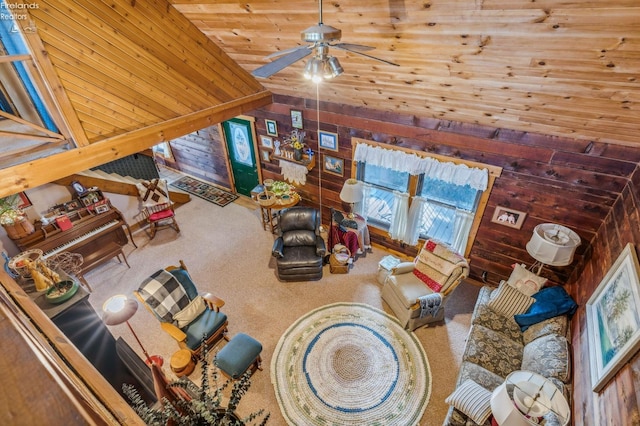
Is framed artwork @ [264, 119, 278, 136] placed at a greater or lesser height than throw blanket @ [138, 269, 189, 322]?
greater

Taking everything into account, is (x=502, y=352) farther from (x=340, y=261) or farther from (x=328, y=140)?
(x=328, y=140)

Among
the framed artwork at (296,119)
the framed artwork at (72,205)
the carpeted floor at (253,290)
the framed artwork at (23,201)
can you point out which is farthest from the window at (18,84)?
the framed artwork at (296,119)

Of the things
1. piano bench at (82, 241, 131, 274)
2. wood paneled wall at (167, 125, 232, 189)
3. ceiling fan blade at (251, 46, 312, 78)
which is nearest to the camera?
ceiling fan blade at (251, 46, 312, 78)

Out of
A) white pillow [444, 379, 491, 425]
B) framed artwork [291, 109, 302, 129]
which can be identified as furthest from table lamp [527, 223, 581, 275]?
framed artwork [291, 109, 302, 129]

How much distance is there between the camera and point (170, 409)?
1.36 meters

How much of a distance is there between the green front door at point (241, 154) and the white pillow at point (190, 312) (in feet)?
11.5

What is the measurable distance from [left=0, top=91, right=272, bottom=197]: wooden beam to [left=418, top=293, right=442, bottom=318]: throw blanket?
387 cm

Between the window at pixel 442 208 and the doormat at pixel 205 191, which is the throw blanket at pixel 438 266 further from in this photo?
the doormat at pixel 205 191

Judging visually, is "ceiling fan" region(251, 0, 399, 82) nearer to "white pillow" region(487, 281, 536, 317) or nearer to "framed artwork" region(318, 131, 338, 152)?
"framed artwork" region(318, 131, 338, 152)

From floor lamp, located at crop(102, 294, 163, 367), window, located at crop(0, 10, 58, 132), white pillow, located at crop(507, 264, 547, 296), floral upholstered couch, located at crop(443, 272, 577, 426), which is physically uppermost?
window, located at crop(0, 10, 58, 132)

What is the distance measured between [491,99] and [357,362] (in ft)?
11.3

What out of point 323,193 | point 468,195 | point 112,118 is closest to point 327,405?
point 323,193

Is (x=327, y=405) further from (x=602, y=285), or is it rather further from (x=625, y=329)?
(x=602, y=285)

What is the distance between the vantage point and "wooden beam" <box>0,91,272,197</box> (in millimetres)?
2922
